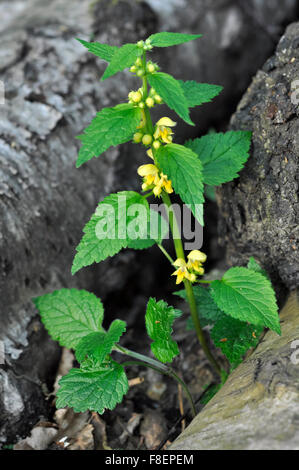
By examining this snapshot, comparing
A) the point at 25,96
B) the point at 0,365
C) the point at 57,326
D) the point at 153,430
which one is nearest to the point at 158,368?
the point at 153,430

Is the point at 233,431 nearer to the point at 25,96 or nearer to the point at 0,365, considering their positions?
the point at 0,365

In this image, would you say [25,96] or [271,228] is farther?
[25,96]

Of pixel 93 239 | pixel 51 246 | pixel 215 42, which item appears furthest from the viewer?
pixel 215 42

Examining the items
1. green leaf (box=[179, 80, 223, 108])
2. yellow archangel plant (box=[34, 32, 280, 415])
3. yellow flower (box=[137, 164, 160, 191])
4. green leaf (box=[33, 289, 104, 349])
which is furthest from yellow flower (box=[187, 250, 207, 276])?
green leaf (box=[179, 80, 223, 108])

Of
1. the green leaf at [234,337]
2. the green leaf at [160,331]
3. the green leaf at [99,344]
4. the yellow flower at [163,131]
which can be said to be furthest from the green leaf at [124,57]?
the green leaf at [234,337]

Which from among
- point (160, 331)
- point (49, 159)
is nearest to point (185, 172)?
point (160, 331)

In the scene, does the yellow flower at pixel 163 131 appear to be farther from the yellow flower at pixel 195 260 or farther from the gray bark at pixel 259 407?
the gray bark at pixel 259 407
